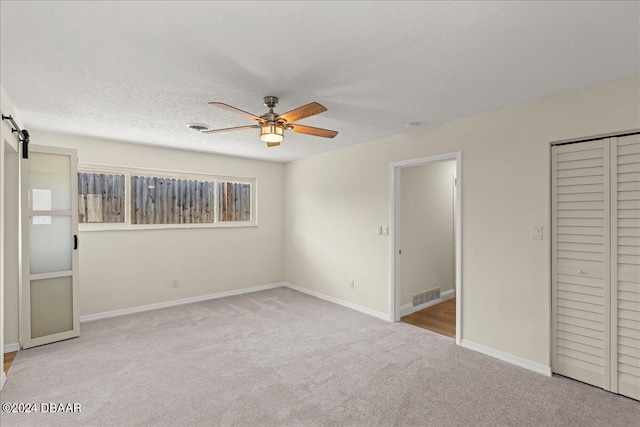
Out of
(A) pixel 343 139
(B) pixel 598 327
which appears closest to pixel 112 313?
(A) pixel 343 139

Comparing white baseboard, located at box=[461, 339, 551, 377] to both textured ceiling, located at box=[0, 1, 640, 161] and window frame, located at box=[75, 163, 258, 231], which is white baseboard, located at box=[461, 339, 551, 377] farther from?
window frame, located at box=[75, 163, 258, 231]

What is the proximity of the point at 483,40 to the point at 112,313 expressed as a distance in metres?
5.05

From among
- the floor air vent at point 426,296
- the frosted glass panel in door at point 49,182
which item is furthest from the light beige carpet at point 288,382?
the frosted glass panel in door at point 49,182

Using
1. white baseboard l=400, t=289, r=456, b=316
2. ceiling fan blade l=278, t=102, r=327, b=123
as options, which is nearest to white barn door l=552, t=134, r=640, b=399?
white baseboard l=400, t=289, r=456, b=316

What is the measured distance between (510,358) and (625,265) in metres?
1.23

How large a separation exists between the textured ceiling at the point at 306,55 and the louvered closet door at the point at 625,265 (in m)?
0.64

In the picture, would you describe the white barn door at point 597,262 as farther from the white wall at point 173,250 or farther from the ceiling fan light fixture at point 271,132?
the white wall at point 173,250

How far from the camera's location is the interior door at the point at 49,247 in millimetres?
3240

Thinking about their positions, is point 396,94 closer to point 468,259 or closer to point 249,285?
point 468,259

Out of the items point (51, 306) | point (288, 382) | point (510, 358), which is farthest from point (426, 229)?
point (51, 306)

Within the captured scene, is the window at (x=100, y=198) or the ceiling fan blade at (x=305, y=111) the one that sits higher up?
the ceiling fan blade at (x=305, y=111)

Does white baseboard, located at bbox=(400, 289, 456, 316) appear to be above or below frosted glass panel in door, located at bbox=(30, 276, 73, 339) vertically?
below

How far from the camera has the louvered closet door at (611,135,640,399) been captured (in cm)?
231

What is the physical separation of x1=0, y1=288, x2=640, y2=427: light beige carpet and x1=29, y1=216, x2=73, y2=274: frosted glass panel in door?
2.80ft
